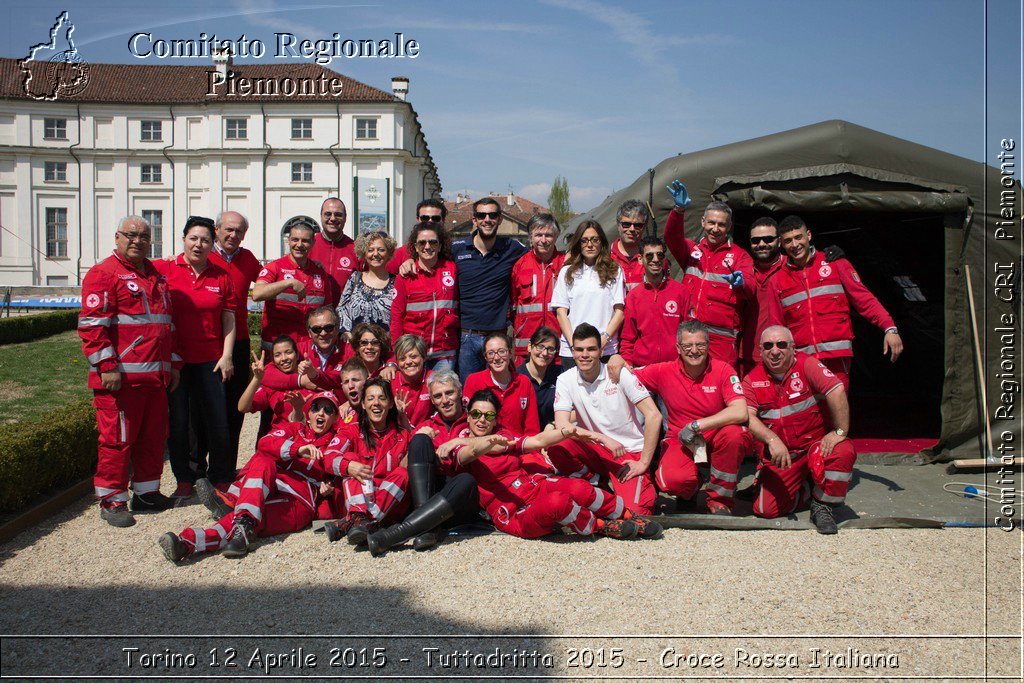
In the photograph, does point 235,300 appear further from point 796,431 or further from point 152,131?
point 152,131

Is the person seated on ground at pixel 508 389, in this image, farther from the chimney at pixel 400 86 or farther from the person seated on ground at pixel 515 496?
the chimney at pixel 400 86

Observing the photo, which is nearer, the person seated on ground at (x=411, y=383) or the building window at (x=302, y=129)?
the person seated on ground at (x=411, y=383)

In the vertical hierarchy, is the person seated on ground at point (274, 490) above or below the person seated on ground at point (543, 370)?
below

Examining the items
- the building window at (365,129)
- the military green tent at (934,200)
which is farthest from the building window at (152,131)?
the military green tent at (934,200)

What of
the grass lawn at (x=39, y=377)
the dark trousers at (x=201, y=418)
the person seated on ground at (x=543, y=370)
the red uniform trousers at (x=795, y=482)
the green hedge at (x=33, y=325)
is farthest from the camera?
the green hedge at (x=33, y=325)

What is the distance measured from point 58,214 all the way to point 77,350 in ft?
104

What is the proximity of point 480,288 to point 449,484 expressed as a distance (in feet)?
5.50

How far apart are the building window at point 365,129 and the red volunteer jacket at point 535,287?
3605 cm

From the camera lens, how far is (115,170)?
4000 centimetres

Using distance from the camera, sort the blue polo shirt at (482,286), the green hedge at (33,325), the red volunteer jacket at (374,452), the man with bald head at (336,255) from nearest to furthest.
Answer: the red volunteer jacket at (374,452) → the blue polo shirt at (482,286) → the man with bald head at (336,255) → the green hedge at (33,325)

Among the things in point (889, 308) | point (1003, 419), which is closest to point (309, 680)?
point (1003, 419)

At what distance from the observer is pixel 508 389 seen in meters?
4.71

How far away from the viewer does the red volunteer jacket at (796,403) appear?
471 cm

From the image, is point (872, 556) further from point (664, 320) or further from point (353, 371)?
point (353, 371)
